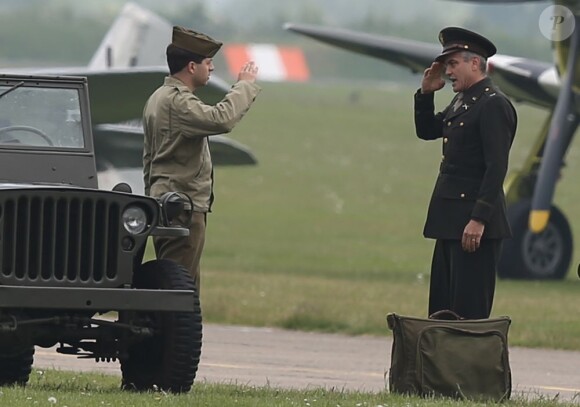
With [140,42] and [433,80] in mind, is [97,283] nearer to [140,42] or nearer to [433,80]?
[433,80]

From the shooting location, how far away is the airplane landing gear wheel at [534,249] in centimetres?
2266

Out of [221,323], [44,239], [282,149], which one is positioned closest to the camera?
[44,239]

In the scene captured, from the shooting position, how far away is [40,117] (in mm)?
10273

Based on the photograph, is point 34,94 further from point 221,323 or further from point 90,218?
point 221,323

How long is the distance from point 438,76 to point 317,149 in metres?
41.1

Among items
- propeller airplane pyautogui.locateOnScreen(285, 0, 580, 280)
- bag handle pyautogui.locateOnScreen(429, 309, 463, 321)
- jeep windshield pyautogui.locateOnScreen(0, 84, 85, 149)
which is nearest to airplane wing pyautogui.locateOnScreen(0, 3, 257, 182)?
propeller airplane pyautogui.locateOnScreen(285, 0, 580, 280)

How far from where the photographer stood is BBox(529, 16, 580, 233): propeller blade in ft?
69.5

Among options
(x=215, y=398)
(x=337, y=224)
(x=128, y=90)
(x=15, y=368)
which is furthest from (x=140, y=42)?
(x=215, y=398)

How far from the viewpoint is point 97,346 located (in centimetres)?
941

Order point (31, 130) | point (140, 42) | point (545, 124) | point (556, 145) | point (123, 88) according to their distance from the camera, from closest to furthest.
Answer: point (31, 130) → point (123, 88) → point (556, 145) → point (545, 124) → point (140, 42)

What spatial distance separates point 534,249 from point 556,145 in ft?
6.86

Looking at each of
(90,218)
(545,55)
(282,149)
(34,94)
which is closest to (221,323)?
(34,94)

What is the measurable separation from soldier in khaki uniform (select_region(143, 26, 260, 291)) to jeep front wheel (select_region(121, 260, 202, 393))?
352 millimetres

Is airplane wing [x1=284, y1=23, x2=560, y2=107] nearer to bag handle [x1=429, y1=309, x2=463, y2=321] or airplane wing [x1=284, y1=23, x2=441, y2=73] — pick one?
airplane wing [x1=284, y1=23, x2=441, y2=73]
